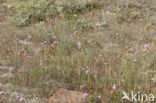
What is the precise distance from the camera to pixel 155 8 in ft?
26.0

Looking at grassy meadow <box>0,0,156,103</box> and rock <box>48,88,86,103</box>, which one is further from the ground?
grassy meadow <box>0,0,156,103</box>

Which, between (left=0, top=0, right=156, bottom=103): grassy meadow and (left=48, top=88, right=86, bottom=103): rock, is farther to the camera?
(left=0, top=0, right=156, bottom=103): grassy meadow

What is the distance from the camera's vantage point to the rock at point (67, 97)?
10.7 feet

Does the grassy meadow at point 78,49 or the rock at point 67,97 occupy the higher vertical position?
the grassy meadow at point 78,49

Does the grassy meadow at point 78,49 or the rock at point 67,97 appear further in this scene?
the grassy meadow at point 78,49

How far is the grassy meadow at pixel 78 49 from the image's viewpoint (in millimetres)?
3609

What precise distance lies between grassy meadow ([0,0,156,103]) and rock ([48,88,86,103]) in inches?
5.5

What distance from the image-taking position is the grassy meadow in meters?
3.61

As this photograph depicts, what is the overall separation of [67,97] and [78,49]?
6.85 feet

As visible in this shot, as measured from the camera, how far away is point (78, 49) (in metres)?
5.27

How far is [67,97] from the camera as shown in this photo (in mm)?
3340

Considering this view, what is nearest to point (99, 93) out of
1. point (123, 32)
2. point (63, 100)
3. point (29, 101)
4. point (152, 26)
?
point (63, 100)

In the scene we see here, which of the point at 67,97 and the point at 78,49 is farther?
the point at 78,49

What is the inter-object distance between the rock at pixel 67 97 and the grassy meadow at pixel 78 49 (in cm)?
14
